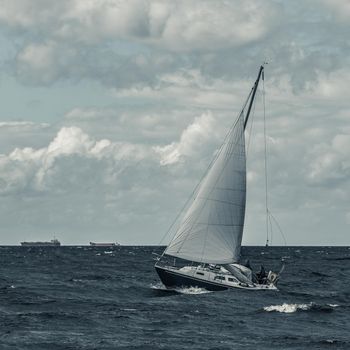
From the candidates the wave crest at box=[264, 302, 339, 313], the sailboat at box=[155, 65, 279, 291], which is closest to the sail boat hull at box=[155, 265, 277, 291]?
the sailboat at box=[155, 65, 279, 291]

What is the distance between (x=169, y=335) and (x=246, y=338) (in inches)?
171

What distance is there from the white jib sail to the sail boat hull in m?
1.41

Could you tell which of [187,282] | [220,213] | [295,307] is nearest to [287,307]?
[295,307]

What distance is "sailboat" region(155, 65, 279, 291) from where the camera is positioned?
68500mm

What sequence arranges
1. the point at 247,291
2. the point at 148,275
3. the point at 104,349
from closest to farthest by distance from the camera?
the point at 104,349, the point at 247,291, the point at 148,275

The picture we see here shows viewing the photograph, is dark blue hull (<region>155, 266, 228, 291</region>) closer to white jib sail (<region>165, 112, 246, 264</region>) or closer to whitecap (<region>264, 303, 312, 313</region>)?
white jib sail (<region>165, 112, 246, 264</region>)

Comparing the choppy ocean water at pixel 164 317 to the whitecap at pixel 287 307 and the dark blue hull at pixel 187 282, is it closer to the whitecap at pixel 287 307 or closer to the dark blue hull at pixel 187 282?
the whitecap at pixel 287 307

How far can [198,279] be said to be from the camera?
67.9 metres

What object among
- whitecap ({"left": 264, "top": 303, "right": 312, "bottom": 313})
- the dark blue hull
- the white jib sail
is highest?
the white jib sail

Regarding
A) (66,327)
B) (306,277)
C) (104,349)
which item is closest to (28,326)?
(66,327)

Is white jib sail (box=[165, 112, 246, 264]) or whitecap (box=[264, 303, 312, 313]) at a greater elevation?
white jib sail (box=[165, 112, 246, 264])

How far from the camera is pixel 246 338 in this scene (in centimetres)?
4581

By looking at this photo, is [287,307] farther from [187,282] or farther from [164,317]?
[187,282]

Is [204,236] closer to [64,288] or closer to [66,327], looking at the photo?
[64,288]
